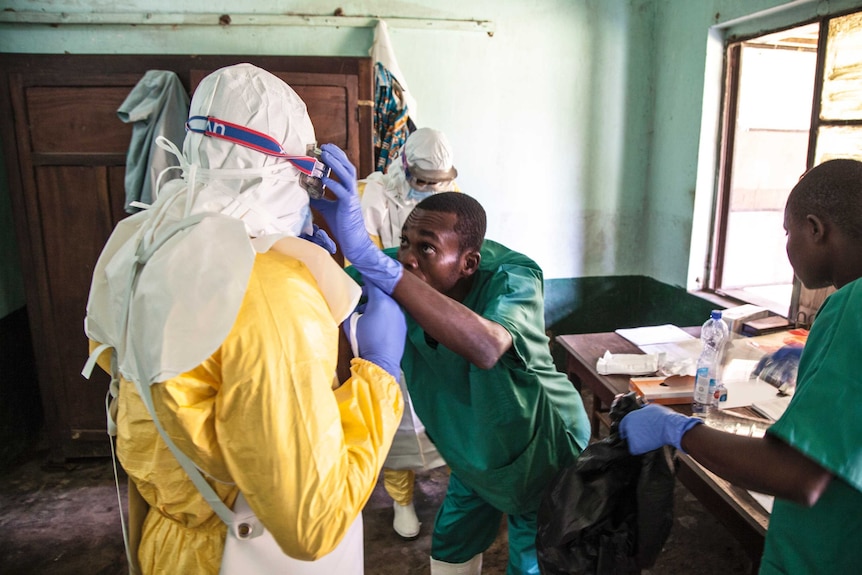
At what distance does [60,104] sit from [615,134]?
304 cm

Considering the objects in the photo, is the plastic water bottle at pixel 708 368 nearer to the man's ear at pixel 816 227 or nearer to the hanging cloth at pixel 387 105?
the man's ear at pixel 816 227

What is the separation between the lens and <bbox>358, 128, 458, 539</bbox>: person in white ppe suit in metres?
2.35

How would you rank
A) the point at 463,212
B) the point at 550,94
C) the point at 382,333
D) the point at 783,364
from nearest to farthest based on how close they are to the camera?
the point at 382,333 < the point at 463,212 < the point at 783,364 < the point at 550,94

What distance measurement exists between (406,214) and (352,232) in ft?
4.88

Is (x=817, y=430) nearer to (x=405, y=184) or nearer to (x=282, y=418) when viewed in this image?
(x=282, y=418)

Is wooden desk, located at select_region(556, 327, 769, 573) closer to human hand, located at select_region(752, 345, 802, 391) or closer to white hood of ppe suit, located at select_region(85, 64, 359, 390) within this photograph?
human hand, located at select_region(752, 345, 802, 391)

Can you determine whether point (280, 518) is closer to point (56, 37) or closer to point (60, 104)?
point (60, 104)

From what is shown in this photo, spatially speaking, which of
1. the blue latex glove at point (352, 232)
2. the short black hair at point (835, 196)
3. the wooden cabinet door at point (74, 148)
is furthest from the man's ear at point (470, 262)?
the wooden cabinet door at point (74, 148)

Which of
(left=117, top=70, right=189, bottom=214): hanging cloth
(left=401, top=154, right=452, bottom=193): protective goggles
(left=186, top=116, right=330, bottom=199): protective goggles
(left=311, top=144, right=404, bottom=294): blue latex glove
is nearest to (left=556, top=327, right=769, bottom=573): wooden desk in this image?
(left=311, top=144, right=404, bottom=294): blue latex glove

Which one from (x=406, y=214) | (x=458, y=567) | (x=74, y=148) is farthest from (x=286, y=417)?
(x=74, y=148)

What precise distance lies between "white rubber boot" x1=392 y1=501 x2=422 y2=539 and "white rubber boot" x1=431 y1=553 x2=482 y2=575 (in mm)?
618

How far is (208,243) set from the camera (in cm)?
75

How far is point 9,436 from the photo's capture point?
2865mm

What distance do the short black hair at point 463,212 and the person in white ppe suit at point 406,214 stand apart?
982 millimetres
